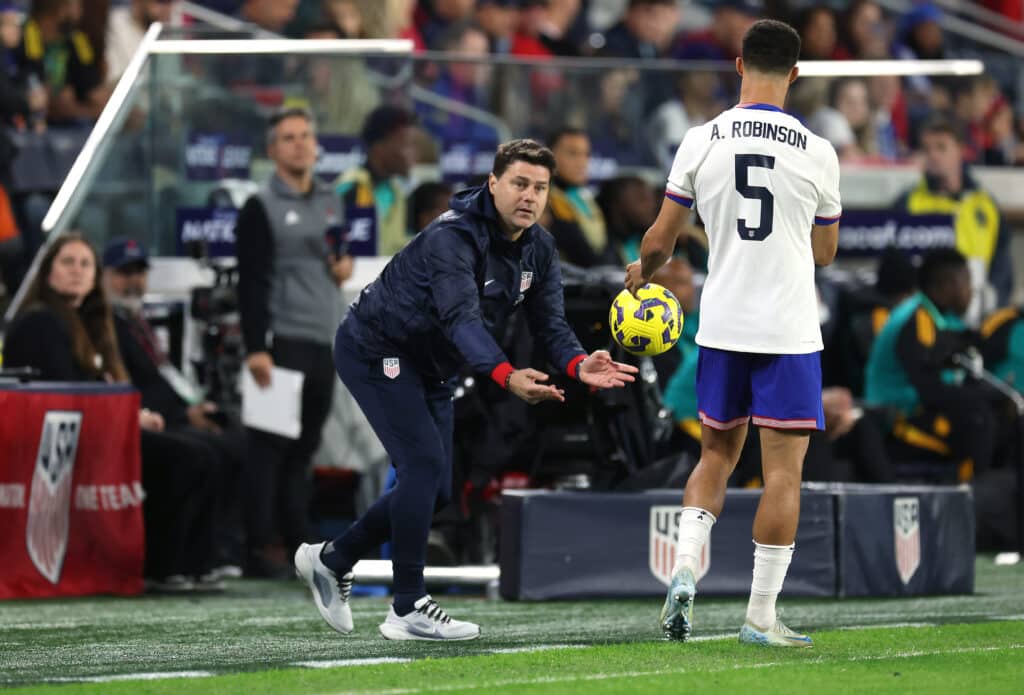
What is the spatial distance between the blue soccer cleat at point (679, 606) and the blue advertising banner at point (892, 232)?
8.55 meters

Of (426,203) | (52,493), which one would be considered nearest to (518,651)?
(52,493)

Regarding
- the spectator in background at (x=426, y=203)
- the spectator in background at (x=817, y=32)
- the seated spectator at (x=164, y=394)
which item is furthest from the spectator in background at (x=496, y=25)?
the seated spectator at (x=164, y=394)

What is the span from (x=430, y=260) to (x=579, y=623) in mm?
1851

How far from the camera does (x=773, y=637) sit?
663cm

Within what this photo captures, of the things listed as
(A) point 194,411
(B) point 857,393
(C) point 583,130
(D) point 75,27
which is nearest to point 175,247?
(A) point 194,411

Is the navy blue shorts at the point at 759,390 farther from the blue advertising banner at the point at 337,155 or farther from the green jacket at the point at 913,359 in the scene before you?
the green jacket at the point at 913,359

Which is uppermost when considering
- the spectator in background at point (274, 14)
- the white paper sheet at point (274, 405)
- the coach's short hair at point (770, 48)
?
the spectator in background at point (274, 14)

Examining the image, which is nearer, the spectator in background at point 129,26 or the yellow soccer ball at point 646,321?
the yellow soccer ball at point 646,321

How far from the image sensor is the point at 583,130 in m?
13.9

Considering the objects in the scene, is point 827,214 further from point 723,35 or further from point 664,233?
point 723,35

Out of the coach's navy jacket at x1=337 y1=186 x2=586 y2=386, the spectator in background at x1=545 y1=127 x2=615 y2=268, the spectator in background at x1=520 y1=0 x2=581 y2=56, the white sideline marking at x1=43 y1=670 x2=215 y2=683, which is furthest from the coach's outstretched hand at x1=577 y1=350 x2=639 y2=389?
the spectator in background at x1=520 y1=0 x2=581 y2=56

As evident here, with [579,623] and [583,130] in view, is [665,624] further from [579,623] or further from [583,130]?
[583,130]

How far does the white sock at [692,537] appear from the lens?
262 inches

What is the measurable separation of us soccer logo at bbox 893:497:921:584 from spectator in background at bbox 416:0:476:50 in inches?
290
